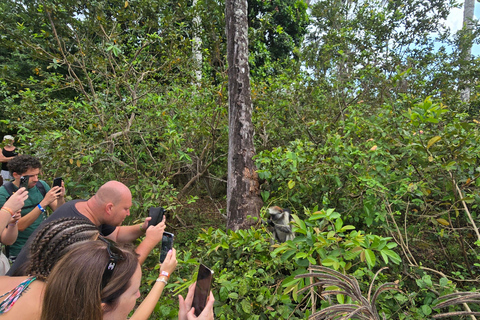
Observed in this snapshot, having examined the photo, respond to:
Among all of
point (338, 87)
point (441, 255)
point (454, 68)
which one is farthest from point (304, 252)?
point (454, 68)

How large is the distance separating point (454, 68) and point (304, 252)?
24.8ft

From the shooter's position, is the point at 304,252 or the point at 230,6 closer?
the point at 304,252

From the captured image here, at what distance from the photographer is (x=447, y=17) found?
7582 millimetres

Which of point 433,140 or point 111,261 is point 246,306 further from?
point 433,140

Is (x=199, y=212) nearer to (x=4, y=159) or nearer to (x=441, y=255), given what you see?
(x=4, y=159)

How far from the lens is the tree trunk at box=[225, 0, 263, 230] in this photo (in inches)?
118

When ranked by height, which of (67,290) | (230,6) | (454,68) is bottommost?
(67,290)

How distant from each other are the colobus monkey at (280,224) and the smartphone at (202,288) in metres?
1.18

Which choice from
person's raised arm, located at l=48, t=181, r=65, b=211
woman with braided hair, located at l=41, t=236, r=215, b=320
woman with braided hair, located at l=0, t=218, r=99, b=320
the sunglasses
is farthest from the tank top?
person's raised arm, located at l=48, t=181, r=65, b=211

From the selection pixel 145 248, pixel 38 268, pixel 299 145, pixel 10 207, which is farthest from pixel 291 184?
pixel 10 207

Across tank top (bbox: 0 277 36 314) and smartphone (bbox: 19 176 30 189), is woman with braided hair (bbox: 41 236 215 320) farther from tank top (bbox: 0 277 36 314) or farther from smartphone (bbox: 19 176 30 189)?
smartphone (bbox: 19 176 30 189)

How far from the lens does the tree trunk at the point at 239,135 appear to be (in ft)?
9.84

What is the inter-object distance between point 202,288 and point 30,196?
2643 millimetres

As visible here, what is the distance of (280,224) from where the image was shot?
2.53m
